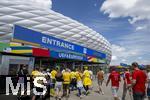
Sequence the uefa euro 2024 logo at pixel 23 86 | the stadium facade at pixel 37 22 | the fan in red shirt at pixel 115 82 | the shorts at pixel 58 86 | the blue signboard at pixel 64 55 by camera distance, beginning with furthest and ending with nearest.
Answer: the stadium facade at pixel 37 22 → the blue signboard at pixel 64 55 → the shorts at pixel 58 86 → the fan in red shirt at pixel 115 82 → the uefa euro 2024 logo at pixel 23 86

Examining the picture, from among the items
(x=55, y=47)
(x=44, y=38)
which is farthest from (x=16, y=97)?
(x=55, y=47)

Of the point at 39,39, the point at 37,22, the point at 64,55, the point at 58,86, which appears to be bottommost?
the point at 58,86

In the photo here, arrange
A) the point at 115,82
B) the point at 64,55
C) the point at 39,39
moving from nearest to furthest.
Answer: the point at 115,82 → the point at 39,39 → the point at 64,55

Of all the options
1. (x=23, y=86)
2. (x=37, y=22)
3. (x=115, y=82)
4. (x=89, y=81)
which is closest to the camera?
(x=23, y=86)

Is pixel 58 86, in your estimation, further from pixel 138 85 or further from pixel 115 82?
pixel 138 85

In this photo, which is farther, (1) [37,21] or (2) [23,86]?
(1) [37,21]

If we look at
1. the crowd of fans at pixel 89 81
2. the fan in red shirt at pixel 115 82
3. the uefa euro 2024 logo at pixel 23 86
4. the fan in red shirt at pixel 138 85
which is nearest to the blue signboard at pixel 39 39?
the crowd of fans at pixel 89 81

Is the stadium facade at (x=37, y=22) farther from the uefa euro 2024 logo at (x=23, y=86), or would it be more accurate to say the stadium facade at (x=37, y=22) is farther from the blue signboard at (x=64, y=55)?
the uefa euro 2024 logo at (x=23, y=86)

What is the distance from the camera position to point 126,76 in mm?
14414

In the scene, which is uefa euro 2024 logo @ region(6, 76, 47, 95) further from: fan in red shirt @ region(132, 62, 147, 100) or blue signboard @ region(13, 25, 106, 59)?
blue signboard @ region(13, 25, 106, 59)

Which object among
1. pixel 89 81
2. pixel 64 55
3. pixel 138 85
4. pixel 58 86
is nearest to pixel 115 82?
pixel 58 86

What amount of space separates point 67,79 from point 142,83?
21.1 feet

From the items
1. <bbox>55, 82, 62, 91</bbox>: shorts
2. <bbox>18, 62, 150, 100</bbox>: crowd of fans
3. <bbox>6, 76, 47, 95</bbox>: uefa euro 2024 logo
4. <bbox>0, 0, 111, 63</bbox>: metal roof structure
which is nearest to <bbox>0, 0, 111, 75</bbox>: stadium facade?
<bbox>0, 0, 111, 63</bbox>: metal roof structure

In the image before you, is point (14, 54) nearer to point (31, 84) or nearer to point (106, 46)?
point (31, 84)
